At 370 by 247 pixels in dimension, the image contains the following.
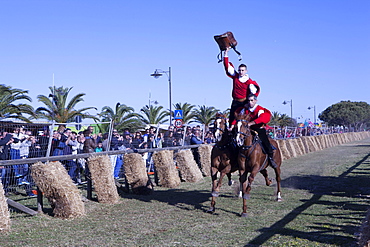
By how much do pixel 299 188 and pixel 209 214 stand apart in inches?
194

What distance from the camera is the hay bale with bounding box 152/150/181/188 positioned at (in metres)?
14.2

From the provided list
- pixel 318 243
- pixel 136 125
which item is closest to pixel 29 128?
pixel 318 243

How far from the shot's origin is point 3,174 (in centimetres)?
1035

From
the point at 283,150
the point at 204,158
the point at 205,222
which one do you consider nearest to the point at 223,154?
the point at 205,222

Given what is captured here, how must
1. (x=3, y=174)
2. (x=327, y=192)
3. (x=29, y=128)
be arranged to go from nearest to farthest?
(x=3, y=174) → (x=29, y=128) → (x=327, y=192)

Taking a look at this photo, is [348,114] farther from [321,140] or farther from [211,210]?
[211,210]

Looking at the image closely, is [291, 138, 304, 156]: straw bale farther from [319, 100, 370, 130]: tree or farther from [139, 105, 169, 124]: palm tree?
[319, 100, 370, 130]: tree

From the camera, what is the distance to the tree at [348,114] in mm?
113812

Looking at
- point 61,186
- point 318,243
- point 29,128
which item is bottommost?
point 318,243

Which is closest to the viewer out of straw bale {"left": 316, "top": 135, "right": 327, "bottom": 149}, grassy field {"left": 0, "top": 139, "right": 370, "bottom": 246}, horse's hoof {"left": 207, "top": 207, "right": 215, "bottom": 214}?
grassy field {"left": 0, "top": 139, "right": 370, "bottom": 246}

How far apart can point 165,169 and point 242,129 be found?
5.03 m

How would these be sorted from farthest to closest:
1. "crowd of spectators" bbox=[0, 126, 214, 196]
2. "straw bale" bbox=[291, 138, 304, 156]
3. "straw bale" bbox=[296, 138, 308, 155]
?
"straw bale" bbox=[296, 138, 308, 155] → "straw bale" bbox=[291, 138, 304, 156] → "crowd of spectators" bbox=[0, 126, 214, 196]

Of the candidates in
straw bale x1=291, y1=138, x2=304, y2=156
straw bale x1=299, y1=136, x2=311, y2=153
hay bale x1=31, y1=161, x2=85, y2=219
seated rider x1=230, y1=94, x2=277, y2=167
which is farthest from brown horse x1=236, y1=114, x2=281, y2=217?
straw bale x1=299, y1=136, x2=311, y2=153

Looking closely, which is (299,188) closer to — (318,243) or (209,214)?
(209,214)
